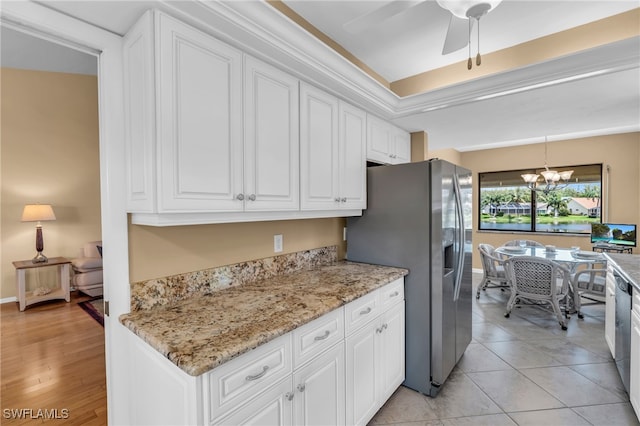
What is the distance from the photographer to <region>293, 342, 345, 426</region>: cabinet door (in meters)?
1.37

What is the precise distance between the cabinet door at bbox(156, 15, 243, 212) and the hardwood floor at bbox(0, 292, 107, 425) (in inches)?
72.3

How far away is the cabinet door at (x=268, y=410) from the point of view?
1.11 meters

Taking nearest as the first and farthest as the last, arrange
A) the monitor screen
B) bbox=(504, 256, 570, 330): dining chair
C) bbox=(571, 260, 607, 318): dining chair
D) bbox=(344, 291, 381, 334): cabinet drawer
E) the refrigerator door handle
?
1. bbox=(344, 291, 381, 334): cabinet drawer
2. the refrigerator door handle
3. bbox=(504, 256, 570, 330): dining chair
4. bbox=(571, 260, 607, 318): dining chair
5. the monitor screen

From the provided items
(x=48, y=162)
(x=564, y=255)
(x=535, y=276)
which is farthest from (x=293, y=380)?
(x=48, y=162)

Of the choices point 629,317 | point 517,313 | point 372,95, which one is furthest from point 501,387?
point 372,95

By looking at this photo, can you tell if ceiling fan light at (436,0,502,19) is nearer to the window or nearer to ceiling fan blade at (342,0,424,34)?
ceiling fan blade at (342,0,424,34)

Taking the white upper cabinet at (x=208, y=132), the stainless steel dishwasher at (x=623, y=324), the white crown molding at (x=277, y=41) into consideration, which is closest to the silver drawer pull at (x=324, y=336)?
the white upper cabinet at (x=208, y=132)

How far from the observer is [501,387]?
2.38 meters

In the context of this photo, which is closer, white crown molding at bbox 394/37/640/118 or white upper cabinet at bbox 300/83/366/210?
white crown molding at bbox 394/37/640/118

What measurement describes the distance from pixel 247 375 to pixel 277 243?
44.4 inches

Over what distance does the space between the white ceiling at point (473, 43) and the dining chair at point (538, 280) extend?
63.5 inches

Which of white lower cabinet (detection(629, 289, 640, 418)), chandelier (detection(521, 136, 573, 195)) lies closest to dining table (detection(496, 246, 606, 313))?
chandelier (detection(521, 136, 573, 195))

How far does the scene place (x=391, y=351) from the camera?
6.98 ft

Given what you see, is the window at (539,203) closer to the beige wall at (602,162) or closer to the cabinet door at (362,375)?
the beige wall at (602,162)
